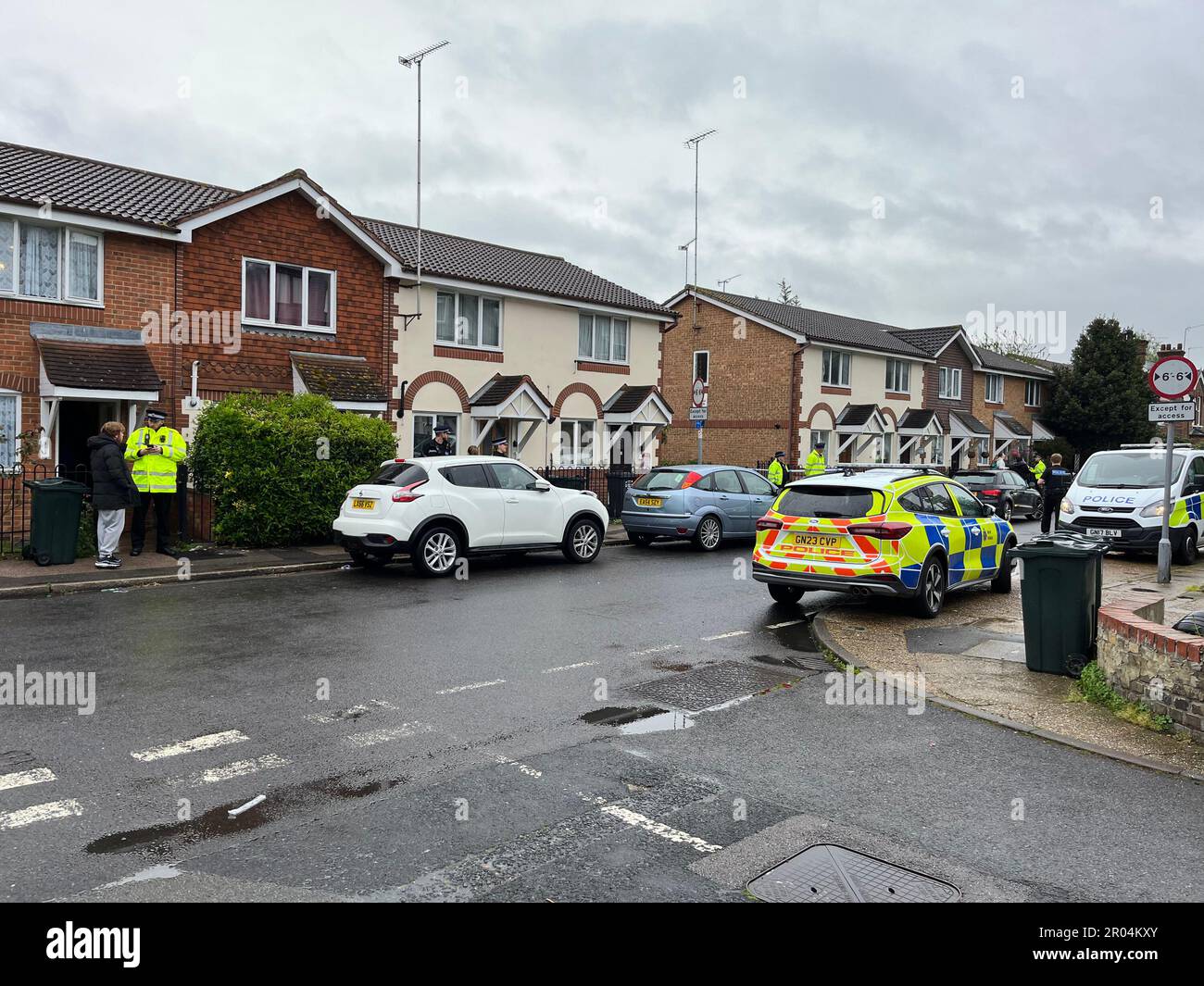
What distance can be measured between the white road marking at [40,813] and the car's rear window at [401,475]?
832 centimetres

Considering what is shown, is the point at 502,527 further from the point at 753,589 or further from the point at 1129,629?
the point at 1129,629

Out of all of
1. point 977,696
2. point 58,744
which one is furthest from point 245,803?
A: point 977,696

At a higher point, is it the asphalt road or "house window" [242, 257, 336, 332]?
"house window" [242, 257, 336, 332]

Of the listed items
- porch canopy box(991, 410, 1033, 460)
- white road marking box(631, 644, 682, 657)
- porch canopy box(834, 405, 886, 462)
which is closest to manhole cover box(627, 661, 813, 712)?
white road marking box(631, 644, 682, 657)

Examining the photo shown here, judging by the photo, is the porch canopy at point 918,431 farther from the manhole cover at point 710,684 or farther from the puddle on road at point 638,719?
the puddle on road at point 638,719

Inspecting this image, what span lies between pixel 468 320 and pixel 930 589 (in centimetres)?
1512

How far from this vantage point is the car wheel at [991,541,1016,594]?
39.3ft

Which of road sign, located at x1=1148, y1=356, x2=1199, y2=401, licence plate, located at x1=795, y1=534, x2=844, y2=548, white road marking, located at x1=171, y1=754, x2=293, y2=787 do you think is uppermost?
road sign, located at x1=1148, y1=356, x2=1199, y2=401

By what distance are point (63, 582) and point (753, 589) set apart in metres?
8.27

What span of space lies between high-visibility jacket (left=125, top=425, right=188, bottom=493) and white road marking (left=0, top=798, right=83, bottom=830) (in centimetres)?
974

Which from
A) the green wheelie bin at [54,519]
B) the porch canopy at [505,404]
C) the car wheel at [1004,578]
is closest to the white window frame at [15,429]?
the green wheelie bin at [54,519]

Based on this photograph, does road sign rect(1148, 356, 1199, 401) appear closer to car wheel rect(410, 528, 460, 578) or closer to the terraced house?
car wheel rect(410, 528, 460, 578)
